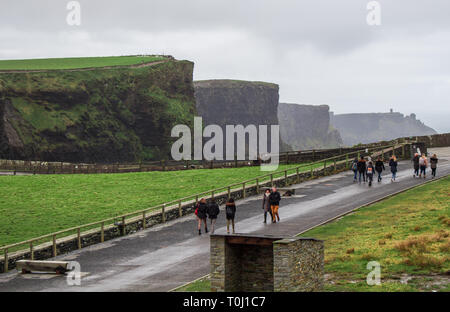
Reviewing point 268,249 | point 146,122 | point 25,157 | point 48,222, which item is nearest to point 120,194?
point 48,222

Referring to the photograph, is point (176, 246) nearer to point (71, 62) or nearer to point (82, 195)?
point (82, 195)

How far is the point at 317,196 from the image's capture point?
32.9m

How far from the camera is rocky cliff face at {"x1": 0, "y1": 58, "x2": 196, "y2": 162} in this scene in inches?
3767

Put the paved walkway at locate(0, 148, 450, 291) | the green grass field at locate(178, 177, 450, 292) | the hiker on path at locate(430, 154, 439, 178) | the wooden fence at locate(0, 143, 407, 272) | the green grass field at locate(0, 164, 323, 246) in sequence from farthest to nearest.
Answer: the hiker on path at locate(430, 154, 439, 178) < the green grass field at locate(0, 164, 323, 246) < the wooden fence at locate(0, 143, 407, 272) < the paved walkway at locate(0, 148, 450, 291) < the green grass field at locate(178, 177, 450, 292)

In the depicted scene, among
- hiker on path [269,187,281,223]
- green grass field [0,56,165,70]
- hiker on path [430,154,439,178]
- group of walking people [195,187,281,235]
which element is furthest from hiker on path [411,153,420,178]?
green grass field [0,56,165,70]

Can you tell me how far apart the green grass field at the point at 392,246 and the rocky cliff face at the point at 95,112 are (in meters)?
75.3

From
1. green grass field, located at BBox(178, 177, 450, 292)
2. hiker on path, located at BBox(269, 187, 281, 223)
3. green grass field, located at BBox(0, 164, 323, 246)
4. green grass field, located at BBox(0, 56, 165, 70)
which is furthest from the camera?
green grass field, located at BBox(0, 56, 165, 70)

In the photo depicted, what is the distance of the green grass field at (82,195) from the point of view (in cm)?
3008

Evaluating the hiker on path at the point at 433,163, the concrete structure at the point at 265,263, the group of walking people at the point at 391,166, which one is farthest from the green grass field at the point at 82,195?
the concrete structure at the point at 265,263

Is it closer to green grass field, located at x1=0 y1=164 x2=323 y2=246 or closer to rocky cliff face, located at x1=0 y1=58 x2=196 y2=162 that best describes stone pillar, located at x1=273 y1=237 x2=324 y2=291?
green grass field, located at x1=0 y1=164 x2=323 y2=246

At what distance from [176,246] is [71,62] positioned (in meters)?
112

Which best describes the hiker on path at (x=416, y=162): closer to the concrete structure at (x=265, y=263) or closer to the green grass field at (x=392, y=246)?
the green grass field at (x=392, y=246)

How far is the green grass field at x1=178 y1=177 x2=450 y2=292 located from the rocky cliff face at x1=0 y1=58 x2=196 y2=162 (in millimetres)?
75328

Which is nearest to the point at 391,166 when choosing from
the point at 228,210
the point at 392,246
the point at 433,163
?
the point at 433,163
